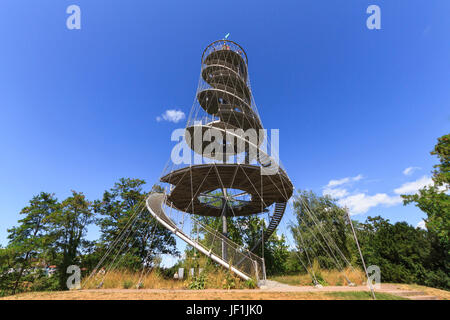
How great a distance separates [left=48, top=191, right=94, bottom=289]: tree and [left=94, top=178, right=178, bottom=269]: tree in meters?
1.43

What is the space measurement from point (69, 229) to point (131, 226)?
249 inches

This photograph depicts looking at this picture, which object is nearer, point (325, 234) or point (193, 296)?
point (193, 296)

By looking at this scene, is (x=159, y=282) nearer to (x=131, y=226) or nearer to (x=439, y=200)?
(x=131, y=226)

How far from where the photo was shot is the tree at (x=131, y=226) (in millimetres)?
19062

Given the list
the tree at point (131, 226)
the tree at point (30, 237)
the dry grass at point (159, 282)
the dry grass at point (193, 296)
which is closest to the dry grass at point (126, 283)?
the dry grass at point (159, 282)

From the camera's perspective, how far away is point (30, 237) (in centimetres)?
1833

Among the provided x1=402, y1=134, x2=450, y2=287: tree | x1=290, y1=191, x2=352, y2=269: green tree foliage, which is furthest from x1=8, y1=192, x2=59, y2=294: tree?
x1=402, y1=134, x2=450, y2=287: tree

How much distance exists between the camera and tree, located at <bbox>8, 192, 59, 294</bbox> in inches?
684

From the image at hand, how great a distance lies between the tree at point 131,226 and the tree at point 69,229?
1.43m

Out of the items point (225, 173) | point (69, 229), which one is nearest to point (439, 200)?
point (225, 173)

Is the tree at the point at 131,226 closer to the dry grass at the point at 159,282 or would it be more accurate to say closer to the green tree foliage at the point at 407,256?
the dry grass at the point at 159,282

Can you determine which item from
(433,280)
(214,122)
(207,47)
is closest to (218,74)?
(207,47)
